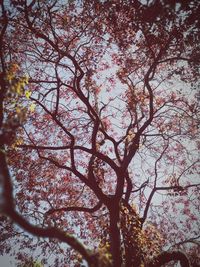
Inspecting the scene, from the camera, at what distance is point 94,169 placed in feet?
38.6

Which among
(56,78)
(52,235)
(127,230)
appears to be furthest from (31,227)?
(56,78)

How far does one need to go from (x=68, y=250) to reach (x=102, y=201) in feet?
17.7

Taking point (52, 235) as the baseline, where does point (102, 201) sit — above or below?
above

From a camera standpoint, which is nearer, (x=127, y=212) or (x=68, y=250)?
(x=127, y=212)

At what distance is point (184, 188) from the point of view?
13.4 meters

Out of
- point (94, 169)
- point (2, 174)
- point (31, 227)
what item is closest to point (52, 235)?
point (31, 227)

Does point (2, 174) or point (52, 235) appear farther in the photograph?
point (52, 235)

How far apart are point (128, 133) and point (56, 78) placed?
3.92 m

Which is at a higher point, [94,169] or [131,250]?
[94,169]

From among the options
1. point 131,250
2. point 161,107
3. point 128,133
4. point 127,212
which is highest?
point 161,107

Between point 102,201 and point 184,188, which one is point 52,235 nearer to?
point 102,201

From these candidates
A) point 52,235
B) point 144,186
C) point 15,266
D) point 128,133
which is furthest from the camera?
point 15,266

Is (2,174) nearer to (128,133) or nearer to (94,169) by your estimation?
(94,169)

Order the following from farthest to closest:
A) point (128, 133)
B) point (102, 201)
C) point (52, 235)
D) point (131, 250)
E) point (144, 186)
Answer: point (144, 186) < point (128, 133) < point (102, 201) < point (131, 250) < point (52, 235)
